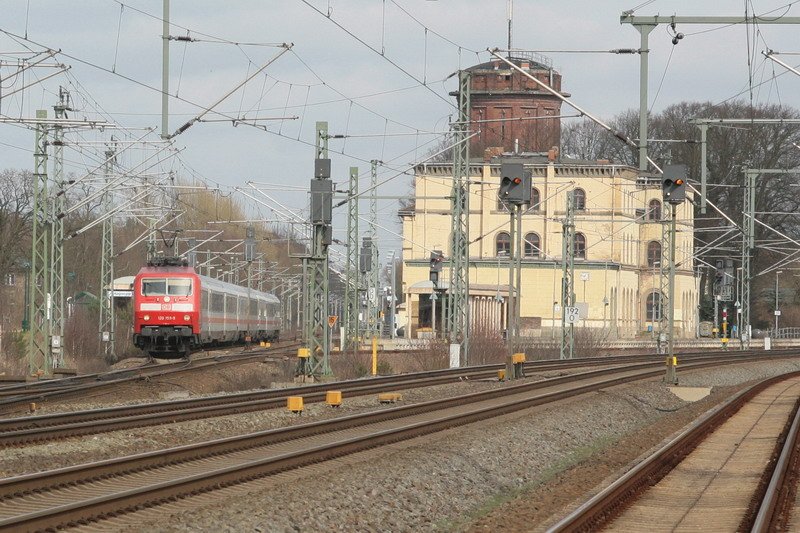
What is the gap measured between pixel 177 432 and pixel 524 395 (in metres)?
12.5

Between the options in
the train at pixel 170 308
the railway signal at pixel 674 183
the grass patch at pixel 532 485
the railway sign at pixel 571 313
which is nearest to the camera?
the grass patch at pixel 532 485

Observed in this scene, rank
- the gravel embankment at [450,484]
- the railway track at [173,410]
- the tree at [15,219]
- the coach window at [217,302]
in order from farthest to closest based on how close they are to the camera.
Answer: the tree at [15,219] → the coach window at [217,302] → the railway track at [173,410] → the gravel embankment at [450,484]

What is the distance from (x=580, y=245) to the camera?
10206 cm

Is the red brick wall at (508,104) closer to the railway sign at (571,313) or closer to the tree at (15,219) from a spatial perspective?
the tree at (15,219)

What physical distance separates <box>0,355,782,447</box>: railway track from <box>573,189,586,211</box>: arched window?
62492mm

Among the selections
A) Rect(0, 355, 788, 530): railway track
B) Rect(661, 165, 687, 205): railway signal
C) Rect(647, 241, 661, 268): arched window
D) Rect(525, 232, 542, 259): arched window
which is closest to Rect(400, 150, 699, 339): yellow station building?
Rect(525, 232, 542, 259): arched window

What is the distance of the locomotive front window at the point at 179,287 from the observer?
165ft

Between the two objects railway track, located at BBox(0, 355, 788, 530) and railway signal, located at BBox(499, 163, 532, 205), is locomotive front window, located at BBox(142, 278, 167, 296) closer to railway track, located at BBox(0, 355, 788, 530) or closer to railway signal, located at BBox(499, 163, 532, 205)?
railway signal, located at BBox(499, 163, 532, 205)

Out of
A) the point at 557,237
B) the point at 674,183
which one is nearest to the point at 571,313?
the point at 674,183

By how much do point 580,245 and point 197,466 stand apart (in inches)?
3437

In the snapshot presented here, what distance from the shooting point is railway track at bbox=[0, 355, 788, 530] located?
12594 millimetres

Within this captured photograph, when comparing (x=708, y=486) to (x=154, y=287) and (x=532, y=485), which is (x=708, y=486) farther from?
(x=154, y=287)

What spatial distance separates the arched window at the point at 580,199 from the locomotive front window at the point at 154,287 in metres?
54.5

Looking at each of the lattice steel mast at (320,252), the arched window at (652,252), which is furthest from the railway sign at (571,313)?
the arched window at (652,252)
